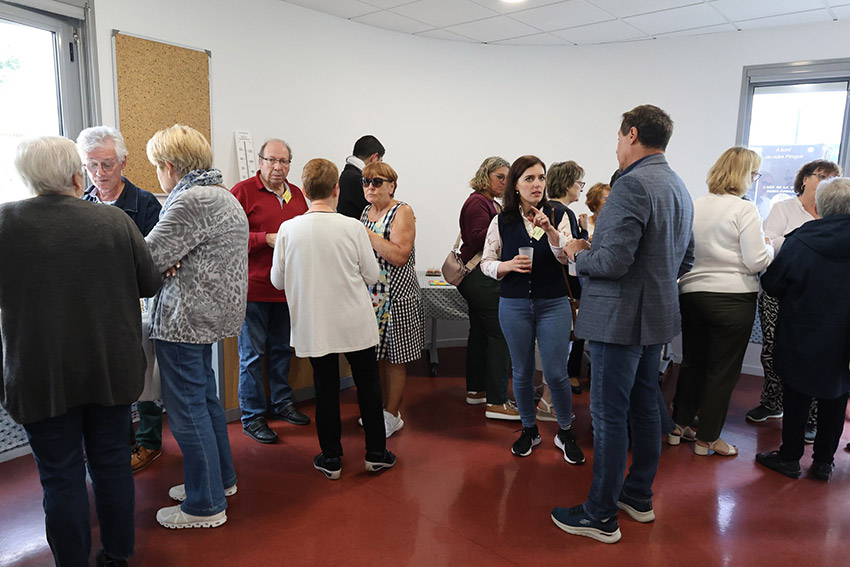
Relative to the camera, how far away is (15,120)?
3.12 metres

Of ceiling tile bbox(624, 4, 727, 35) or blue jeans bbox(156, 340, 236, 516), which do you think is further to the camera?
ceiling tile bbox(624, 4, 727, 35)

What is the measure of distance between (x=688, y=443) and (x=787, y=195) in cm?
283

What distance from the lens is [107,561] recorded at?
1.93 meters

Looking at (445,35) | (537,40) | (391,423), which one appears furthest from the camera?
(537,40)

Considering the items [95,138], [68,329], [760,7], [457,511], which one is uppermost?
[760,7]

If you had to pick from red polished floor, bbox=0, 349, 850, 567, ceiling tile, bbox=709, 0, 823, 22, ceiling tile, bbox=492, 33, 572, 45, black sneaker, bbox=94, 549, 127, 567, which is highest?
ceiling tile, bbox=492, 33, 572, 45

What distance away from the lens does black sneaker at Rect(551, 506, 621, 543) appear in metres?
2.21

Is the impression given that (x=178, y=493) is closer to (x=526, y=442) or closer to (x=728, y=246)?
(x=526, y=442)

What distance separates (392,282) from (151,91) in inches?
79.5

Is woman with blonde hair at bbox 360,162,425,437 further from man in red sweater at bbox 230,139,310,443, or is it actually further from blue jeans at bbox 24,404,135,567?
blue jeans at bbox 24,404,135,567

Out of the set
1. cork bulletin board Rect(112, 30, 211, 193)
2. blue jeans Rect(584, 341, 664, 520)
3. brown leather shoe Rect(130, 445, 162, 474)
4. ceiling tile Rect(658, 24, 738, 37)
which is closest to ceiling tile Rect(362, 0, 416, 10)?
cork bulletin board Rect(112, 30, 211, 193)

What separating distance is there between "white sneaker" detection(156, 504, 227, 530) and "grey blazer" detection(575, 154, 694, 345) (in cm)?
166

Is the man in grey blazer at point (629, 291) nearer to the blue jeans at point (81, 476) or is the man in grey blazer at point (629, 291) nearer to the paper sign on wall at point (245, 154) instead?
the blue jeans at point (81, 476)

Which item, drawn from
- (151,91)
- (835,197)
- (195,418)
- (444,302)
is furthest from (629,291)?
(151,91)
